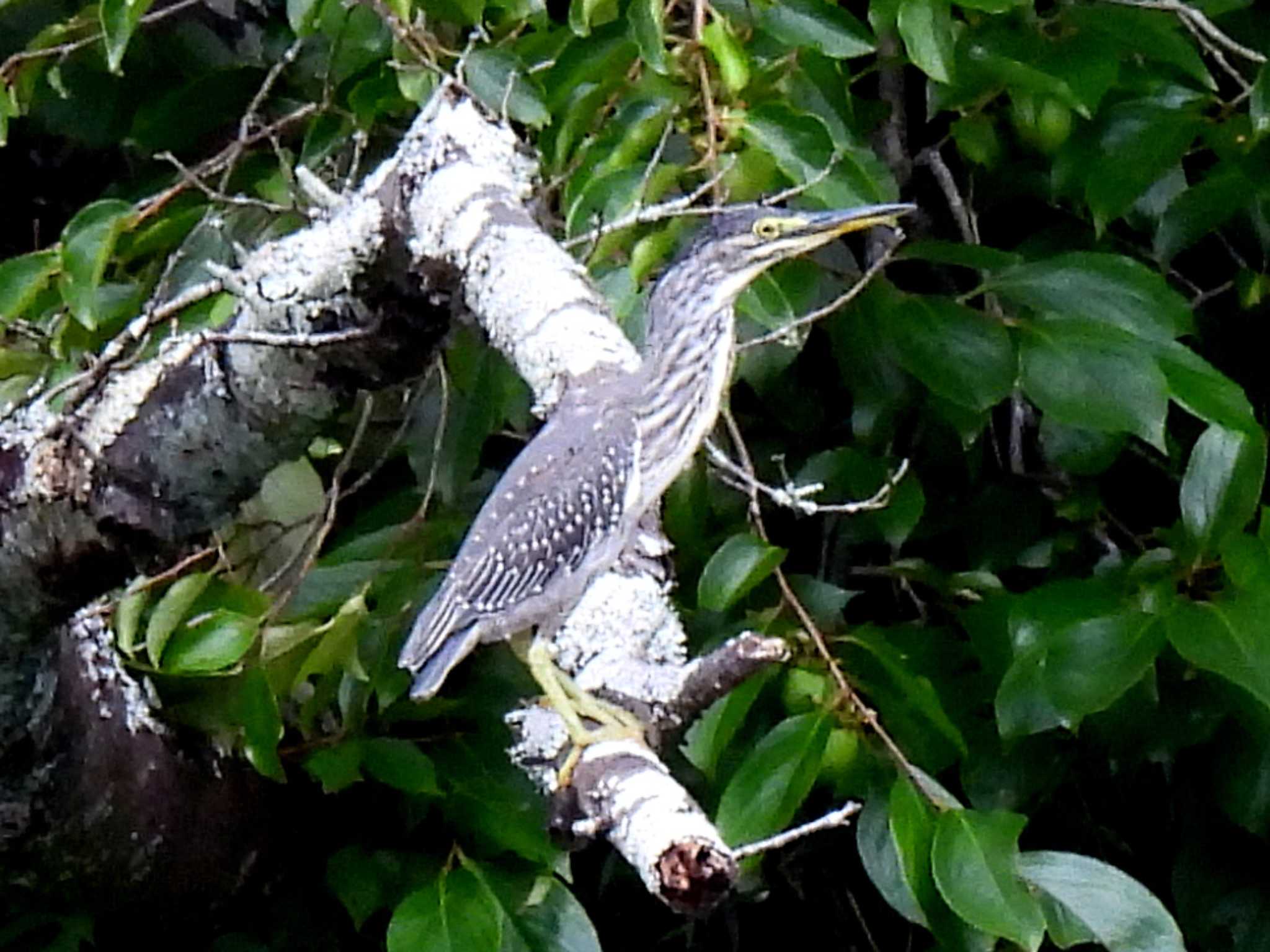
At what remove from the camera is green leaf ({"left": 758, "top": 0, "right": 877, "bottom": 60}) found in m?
1.34

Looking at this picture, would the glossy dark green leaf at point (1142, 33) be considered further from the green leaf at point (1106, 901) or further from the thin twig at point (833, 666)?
the green leaf at point (1106, 901)

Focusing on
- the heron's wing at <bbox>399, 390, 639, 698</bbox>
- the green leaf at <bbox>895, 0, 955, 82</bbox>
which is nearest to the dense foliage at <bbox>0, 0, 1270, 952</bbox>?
the green leaf at <bbox>895, 0, 955, 82</bbox>

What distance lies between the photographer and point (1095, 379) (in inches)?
52.0

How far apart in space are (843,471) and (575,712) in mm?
483

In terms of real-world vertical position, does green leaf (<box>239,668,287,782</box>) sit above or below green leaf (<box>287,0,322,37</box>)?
below

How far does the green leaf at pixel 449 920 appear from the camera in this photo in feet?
4.45

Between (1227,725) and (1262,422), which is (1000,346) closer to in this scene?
(1227,725)

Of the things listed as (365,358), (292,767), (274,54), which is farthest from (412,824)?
(274,54)

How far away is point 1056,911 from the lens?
128cm

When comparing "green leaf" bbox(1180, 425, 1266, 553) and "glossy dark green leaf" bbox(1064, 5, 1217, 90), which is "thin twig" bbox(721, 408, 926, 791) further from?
"glossy dark green leaf" bbox(1064, 5, 1217, 90)

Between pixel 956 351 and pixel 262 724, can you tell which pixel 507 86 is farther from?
pixel 262 724

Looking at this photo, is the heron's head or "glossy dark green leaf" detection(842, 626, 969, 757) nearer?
the heron's head

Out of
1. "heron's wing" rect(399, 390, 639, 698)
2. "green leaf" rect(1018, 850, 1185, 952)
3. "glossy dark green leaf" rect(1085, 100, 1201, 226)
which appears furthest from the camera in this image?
"glossy dark green leaf" rect(1085, 100, 1201, 226)

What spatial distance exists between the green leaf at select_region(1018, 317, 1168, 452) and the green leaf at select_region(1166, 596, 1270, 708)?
4.5 inches
